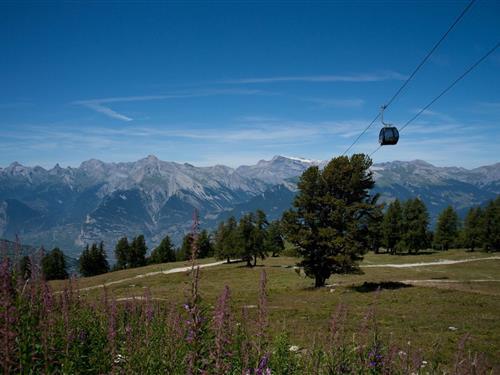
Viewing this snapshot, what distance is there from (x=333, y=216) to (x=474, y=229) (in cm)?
7290

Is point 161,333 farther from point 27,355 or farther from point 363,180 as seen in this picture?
point 363,180

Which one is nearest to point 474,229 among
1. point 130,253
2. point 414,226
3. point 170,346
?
point 414,226

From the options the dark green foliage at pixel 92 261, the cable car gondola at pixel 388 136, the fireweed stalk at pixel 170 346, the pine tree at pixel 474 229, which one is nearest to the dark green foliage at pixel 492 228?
the pine tree at pixel 474 229

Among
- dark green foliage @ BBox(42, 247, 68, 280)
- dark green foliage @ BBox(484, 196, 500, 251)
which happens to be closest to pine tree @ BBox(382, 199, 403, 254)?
dark green foliage @ BBox(484, 196, 500, 251)

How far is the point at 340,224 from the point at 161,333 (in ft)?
83.2

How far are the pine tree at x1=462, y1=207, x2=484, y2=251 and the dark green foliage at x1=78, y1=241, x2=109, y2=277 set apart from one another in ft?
326

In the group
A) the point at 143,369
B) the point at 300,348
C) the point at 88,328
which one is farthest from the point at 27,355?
the point at 300,348

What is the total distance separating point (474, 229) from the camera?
8694cm

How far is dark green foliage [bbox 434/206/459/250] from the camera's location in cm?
9775

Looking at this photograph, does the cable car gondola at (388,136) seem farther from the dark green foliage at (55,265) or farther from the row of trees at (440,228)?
the dark green foliage at (55,265)

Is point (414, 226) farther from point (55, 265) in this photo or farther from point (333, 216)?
point (55, 265)

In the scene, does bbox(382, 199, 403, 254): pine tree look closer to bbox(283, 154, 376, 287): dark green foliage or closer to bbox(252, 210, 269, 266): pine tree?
bbox(252, 210, 269, 266): pine tree

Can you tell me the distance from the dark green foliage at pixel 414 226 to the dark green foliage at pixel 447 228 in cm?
726

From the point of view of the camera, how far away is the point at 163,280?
61.2 metres
